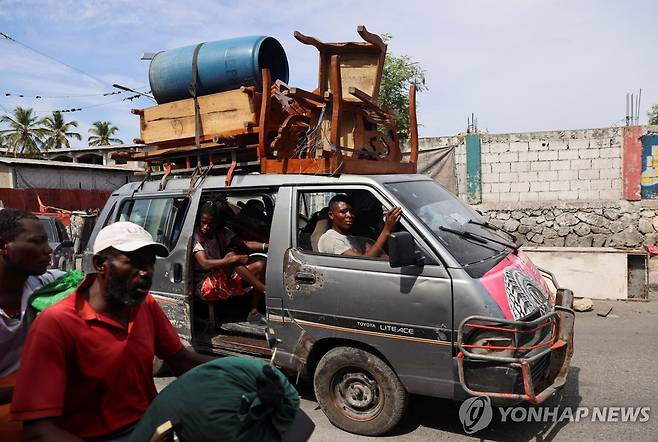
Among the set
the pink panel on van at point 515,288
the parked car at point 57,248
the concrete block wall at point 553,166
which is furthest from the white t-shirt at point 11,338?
the concrete block wall at point 553,166

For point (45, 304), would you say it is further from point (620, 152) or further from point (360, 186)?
point (620, 152)

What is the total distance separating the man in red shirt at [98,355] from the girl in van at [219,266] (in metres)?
2.48

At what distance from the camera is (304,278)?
369 centimetres

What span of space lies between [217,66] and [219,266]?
1.89 m

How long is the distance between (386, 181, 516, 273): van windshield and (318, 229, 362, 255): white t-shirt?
0.55 m

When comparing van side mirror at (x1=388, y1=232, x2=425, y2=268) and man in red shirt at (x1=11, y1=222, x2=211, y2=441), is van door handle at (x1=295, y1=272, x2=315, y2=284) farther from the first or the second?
man in red shirt at (x1=11, y1=222, x2=211, y2=441)

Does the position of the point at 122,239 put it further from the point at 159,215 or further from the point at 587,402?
the point at 587,402

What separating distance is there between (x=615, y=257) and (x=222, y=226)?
589 centimetres

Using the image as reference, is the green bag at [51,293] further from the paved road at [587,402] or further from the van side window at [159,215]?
the van side window at [159,215]

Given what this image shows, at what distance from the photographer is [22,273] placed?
235 cm

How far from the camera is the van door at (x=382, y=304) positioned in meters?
3.20

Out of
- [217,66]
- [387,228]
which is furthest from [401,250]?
[217,66]

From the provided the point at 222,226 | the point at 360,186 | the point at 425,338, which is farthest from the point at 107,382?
the point at 222,226

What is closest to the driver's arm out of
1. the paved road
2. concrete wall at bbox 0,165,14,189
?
the paved road
